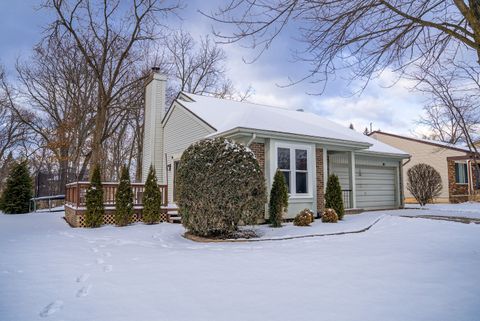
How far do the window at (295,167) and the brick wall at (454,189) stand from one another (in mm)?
14216

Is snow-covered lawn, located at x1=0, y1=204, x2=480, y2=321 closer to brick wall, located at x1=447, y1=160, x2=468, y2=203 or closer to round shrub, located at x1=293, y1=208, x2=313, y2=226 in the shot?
round shrub, located at x1=293, y1=208, x2=313, y2=226

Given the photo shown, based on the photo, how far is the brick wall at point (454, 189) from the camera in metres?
20.4

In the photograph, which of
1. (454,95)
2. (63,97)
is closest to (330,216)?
(454,95)

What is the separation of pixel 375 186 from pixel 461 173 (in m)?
10.6

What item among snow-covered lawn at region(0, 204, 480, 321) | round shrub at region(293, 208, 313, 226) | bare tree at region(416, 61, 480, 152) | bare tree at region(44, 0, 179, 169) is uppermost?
bare tree at region(44, 0, 179, 169)

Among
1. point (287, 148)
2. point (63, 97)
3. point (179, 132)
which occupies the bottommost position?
point (287, 148)

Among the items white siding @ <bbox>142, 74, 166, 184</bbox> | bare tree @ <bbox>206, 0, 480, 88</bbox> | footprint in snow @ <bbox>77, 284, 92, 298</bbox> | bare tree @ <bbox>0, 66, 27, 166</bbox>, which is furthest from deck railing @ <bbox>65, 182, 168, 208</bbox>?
bare tree @ <bbox>0, 66, 27, 166</bbox>

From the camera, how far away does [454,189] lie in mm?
20750

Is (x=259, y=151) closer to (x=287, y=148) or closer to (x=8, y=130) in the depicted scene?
(x=287, y=148)

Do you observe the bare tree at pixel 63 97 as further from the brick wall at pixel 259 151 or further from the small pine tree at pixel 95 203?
the brick wall at pixel 259 151

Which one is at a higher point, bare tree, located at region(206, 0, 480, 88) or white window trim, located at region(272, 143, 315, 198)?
bare tree, located at region(206, 0, 480, 88)

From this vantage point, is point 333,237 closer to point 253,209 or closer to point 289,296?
point 253,209

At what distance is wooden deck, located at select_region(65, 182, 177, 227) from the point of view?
9.75m

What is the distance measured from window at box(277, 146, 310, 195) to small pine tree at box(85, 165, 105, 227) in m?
5.03
